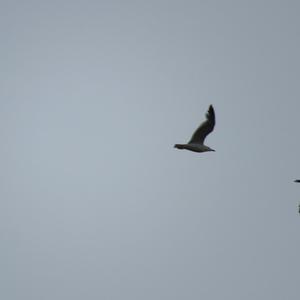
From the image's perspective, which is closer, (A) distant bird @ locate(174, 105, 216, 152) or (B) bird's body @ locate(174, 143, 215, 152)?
(A) distant bird @ locate(174, 105, 216, 152)

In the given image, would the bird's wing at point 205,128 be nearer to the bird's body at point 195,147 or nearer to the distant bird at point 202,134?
the distant bird at point 202,134

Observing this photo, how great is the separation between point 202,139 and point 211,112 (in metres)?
3.04

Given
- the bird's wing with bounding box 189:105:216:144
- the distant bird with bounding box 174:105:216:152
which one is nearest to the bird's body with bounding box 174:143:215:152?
the distant bird with bounding box 174:105:216:152

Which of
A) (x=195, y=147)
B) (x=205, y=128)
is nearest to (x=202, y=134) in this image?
(x=205, y=128)

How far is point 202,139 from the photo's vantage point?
185ft

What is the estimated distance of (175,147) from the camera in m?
54.2

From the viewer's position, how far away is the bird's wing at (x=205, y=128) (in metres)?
54.5

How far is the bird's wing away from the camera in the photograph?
5453 centimetres

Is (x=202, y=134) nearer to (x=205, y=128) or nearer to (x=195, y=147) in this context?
(x=205, y=128)

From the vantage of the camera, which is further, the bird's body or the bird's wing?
the bird's body

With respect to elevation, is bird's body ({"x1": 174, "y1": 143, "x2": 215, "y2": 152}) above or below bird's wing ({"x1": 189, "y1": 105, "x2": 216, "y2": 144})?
below

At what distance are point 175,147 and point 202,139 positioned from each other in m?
3.43

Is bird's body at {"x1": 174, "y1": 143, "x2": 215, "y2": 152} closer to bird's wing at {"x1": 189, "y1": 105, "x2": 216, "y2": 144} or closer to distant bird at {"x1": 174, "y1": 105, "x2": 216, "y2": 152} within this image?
distant bird at {"x1": 174, "y1": 105, "x2": 216, "y2": 152}

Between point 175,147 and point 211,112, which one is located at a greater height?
point 211,112
